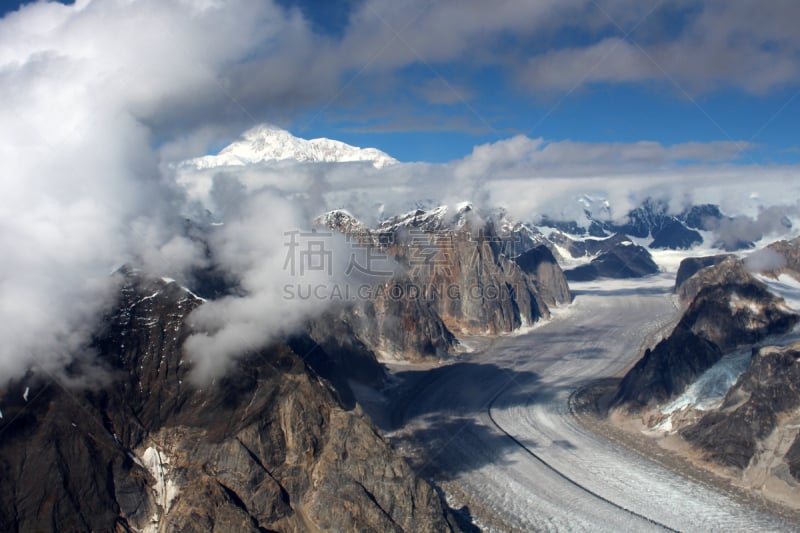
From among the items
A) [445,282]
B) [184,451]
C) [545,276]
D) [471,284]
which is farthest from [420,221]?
[184,451]

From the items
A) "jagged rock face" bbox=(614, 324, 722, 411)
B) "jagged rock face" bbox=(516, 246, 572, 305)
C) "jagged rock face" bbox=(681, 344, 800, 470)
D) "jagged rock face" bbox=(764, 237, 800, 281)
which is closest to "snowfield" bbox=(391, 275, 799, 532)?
"jagged rock face" bbox=(681, 344, 800, 470)

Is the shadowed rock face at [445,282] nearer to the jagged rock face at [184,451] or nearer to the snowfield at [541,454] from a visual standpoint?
the snowfield at [541,454]

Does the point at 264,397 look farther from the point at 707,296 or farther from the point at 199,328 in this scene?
the point at 707,296

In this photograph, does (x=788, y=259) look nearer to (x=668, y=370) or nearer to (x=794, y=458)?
(x=668, y=370)

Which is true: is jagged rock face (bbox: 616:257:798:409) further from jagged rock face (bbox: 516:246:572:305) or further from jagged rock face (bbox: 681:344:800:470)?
jagged rock face (bbox: 516:246:572:305)

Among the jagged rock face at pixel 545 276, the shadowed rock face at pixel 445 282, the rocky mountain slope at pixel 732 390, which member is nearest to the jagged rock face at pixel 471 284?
the shadowed rock face at pixel 445 282
